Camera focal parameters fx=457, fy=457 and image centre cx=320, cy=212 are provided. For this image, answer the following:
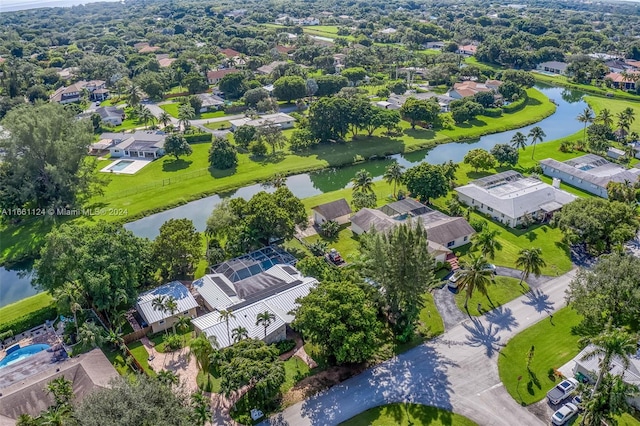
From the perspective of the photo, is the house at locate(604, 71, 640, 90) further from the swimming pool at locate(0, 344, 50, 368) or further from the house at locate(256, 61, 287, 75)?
the swimming pool at locate(0, 344, 50, 368)

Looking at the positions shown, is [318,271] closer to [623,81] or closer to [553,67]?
[623,81]

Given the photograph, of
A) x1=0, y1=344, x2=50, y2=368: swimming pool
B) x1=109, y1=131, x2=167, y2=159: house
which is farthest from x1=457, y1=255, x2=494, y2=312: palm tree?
x1=109, y1=131, x2=167, y2=159: house

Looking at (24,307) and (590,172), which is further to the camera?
(590,172)

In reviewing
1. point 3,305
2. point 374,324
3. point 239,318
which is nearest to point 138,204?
point 3,305

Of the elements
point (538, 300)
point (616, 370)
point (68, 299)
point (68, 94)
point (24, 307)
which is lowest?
point (538, 300)

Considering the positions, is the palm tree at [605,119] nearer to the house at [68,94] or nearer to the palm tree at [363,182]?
the palm tree at [363,182]

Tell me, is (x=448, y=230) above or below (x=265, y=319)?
below

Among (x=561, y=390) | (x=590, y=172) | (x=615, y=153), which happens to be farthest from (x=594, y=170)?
(x=561, y=390)

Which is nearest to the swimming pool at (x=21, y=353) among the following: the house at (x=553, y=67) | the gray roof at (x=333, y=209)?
the gray roof at (x=333, y=209)
